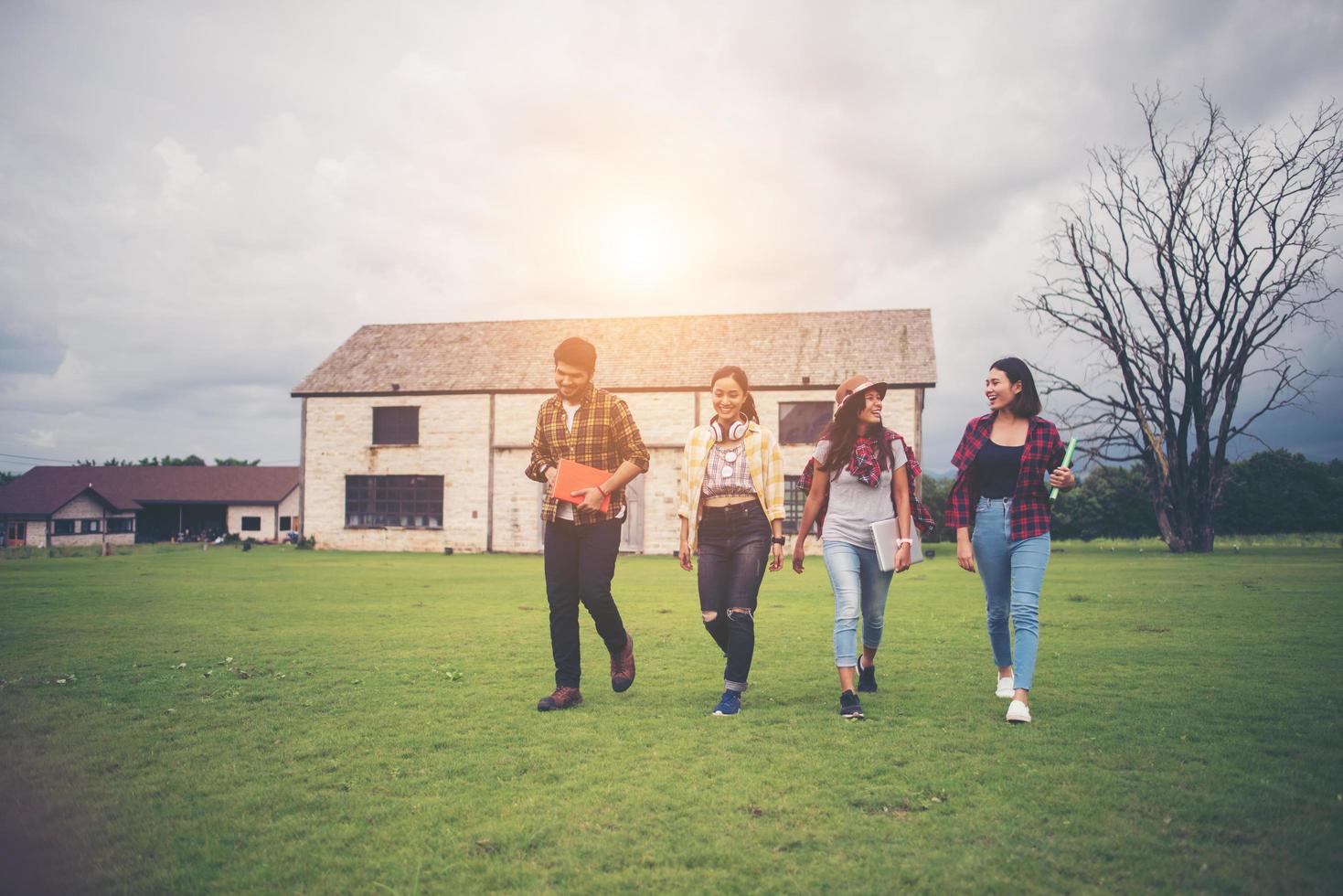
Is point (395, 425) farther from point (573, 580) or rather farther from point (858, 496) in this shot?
point (858, 496)

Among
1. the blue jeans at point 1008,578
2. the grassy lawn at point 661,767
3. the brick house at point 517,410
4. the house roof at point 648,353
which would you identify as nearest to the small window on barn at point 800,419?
the brick house at point 517,410

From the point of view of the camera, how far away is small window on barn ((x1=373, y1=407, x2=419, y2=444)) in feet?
99.7

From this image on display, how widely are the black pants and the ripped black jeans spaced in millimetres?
613

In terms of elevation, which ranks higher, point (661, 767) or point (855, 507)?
point (855, 507)

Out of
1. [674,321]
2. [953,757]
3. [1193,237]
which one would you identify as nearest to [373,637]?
[953,757]

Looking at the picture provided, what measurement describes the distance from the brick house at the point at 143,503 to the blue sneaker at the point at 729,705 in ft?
167

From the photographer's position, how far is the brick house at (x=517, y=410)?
28047mm

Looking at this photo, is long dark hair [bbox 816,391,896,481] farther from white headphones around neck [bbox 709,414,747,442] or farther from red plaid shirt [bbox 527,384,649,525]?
red plaid shirt [bbox 527,384,649,525]

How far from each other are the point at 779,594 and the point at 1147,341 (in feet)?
68.6

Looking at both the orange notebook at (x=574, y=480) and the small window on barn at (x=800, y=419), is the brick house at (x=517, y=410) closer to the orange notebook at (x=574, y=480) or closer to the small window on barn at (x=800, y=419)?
the small window on barn at (x=800, y=419)

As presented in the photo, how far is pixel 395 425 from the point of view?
100 feet

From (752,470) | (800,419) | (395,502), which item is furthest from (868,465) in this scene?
(395,502)

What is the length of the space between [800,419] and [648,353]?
20.5 ft

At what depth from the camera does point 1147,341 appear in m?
27.4
